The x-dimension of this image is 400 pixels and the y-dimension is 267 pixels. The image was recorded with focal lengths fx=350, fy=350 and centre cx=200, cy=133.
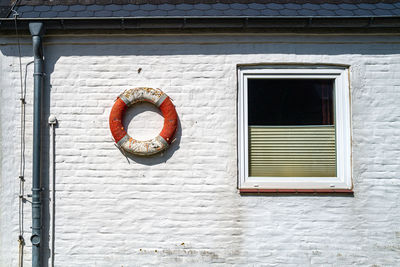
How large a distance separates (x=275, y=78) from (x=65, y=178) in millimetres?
2746

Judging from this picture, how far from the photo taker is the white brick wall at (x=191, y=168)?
4.02m

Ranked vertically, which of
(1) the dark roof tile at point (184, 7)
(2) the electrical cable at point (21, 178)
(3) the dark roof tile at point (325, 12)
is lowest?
→ (2) the electrical cable at point (21, 178)

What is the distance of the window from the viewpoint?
4.11 metres

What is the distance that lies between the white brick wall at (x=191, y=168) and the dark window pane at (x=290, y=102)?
0.94 ft

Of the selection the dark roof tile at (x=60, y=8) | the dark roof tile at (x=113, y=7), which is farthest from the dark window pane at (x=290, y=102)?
the dark roof tile at (x=60, y=8)

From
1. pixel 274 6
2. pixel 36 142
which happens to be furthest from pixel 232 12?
pixel 36 142

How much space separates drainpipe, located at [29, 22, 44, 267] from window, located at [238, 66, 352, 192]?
2322mm

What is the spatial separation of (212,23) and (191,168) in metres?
1.68

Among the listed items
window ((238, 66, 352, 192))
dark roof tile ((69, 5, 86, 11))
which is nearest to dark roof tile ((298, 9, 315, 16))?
window ((238, 66, 352, 192))

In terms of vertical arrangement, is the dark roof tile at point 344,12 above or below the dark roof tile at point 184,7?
below

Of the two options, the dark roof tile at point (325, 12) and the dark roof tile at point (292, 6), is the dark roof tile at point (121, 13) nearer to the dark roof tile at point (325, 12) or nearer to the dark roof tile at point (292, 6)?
the dark roof tile at point (292, 6)

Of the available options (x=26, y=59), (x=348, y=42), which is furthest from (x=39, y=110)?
(x=348, y=42)

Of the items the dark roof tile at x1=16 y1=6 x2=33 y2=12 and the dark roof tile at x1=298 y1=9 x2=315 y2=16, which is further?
the dark roof tile at x1=16 y1=6 x2=33 y2=12

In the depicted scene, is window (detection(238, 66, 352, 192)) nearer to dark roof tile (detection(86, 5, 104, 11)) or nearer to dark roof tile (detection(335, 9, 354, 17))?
dark roof tile (detection(335, 9, 354, 17))
